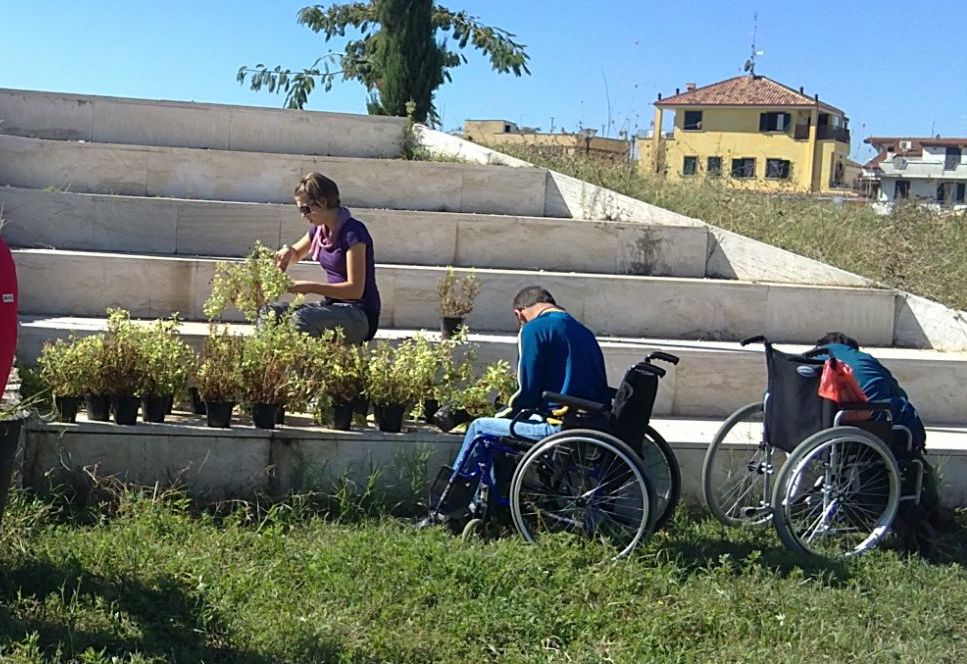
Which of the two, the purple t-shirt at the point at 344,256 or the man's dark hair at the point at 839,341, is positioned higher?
the purple t-shirt at the point at 344,256

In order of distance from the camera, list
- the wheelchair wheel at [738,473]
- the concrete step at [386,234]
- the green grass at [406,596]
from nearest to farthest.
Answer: the green grass at [406,596] → the wheelchair wheel at [738,473] → the concrete step at [386,234]

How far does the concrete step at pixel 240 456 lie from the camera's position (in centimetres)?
509

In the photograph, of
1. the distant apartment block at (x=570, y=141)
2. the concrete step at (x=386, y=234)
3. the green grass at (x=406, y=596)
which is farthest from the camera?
the distant apartment block at (x=570, y=141)

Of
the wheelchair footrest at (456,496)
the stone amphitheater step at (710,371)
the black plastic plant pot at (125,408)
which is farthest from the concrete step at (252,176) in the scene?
the wheelchair footrest at (456,496)

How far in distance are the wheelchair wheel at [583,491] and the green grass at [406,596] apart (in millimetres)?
128

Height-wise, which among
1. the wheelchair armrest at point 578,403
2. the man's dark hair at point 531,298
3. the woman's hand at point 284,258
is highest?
the woman's hand at point 284,258

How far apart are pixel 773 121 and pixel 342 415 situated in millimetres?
57816

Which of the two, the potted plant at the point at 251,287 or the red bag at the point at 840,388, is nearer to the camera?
the red bag at the point at 840,388

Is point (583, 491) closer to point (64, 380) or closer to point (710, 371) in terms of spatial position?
point (710, 371)

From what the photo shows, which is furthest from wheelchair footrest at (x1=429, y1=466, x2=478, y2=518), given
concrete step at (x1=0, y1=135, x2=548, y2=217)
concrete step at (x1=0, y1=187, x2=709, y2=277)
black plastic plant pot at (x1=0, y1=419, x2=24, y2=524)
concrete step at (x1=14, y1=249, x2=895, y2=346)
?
concrete step at (x1=0, y1=135, x2=548, y2=217)

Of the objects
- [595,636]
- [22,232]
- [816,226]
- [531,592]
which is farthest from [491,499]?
[816,226]

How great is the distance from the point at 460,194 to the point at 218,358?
4130 millimetres

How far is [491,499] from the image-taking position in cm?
500

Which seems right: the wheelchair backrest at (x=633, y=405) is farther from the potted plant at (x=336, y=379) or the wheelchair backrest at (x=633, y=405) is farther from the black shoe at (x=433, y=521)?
the potted plant at (x=336, y=379)
